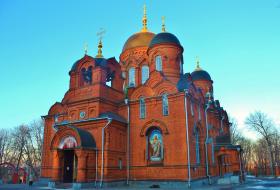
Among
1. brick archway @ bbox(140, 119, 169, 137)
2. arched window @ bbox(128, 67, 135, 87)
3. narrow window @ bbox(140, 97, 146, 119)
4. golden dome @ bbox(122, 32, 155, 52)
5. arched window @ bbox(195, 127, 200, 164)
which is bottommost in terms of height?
arched window @ bbox(195, 127, 200, 164)

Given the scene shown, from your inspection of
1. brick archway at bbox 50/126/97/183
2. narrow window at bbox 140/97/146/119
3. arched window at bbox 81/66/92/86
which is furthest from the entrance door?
narrow window at bbox 140/97/146/119

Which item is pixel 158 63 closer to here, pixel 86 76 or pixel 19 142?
pixel 86 76

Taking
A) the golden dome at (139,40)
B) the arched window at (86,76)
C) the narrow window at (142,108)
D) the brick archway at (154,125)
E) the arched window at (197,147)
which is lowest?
the arched window at (197,147)

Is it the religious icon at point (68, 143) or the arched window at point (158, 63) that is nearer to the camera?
the religious icon at point (68, 143)

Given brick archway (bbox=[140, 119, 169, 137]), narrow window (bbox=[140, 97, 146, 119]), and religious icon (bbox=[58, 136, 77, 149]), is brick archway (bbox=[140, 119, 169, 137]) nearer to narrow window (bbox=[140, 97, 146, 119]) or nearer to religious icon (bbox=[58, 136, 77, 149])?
narrow window (bbox=[140, 97, 146, 119])

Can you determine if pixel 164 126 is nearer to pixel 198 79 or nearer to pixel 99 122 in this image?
pixel 99 122

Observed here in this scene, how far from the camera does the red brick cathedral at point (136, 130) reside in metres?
17.7

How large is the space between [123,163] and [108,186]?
239cm

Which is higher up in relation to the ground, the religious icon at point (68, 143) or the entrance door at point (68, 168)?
the religious icon at point (68, 143)

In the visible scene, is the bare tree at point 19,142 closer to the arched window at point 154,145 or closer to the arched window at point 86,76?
the arched window at point 86,76

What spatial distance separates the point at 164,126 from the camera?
18609 mm

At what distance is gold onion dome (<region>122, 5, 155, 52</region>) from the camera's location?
28.0 metres

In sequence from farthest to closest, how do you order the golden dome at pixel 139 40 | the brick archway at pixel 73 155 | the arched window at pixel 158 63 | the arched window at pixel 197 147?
the golden dome at pixel 139 40, the arched window at pixel 158 63, the arched window at pixel 197 147, the brick archway at pixel 73 155

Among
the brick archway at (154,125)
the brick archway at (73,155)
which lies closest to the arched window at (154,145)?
the brick archway at (154,125)
